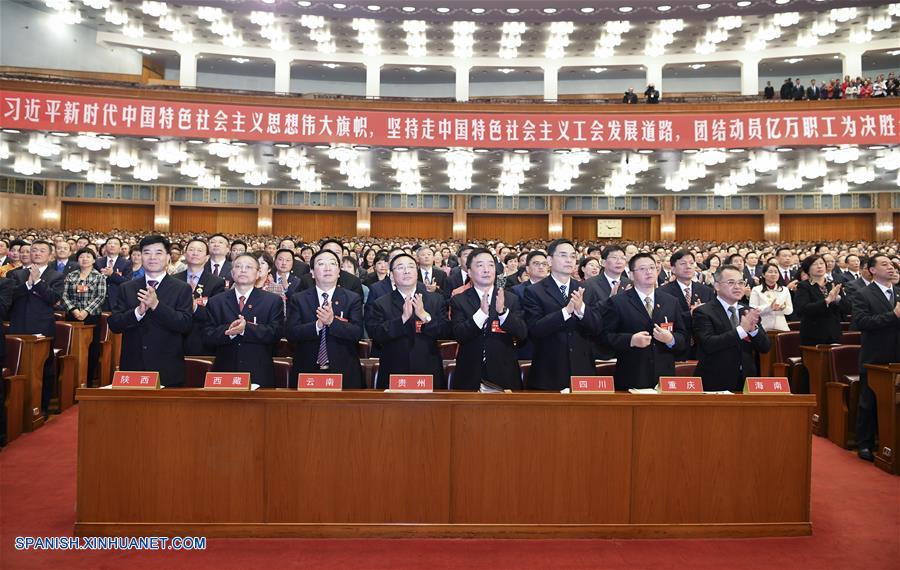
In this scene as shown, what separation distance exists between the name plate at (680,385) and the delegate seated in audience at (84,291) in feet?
16.2

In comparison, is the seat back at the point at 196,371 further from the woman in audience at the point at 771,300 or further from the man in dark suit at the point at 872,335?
the woman in audience at the point at 771,300

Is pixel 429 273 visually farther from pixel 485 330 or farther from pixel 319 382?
pixel 319 382

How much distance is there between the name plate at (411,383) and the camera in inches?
112

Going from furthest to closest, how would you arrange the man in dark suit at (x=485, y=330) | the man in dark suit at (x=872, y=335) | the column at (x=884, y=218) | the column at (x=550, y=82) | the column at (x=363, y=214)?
the column at (x=363, y=214)
the column at (x=884, y=218)
the column at (x=550, y=82)
the man in dark suit at (x=872, y=335)
the man in dark suit at (x=485, y=330)

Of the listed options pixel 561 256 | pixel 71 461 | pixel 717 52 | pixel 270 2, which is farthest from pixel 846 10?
pixel 71 461

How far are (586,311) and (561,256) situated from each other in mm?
364

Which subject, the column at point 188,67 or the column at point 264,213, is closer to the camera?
the column at point 188,67

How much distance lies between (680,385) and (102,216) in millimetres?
22972

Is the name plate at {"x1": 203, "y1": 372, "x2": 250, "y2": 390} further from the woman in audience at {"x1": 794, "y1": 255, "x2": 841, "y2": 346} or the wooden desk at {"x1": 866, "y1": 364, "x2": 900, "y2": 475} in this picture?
the woman in audience at {"x1": 794, "y1": 255, "x2": 841, "y2": 346}

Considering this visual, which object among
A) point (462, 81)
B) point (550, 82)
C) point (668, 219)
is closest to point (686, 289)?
point (462, 81)

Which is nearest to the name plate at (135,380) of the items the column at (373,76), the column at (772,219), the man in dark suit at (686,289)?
the man in dark suit at (686,289)

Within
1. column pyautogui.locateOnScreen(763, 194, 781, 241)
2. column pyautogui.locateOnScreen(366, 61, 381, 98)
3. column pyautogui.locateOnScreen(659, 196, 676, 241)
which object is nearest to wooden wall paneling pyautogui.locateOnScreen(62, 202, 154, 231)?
column pyautogui.locateOnScreen(366, 61, 381, 98)

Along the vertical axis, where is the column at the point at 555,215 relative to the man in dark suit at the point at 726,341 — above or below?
above

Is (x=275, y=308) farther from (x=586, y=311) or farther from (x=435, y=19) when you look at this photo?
(x=435, y=19)
